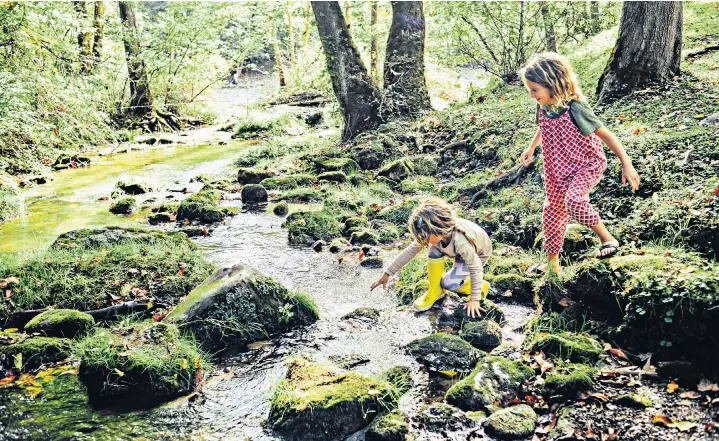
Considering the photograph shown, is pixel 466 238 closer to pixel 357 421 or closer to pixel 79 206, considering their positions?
pixel 357 421

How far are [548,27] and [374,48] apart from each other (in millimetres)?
5379

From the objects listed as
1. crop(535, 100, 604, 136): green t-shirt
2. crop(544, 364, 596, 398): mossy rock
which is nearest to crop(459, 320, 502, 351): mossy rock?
crop(544, 364, 596, 398): mossy rock

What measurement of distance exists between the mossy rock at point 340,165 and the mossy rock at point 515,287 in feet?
22.7

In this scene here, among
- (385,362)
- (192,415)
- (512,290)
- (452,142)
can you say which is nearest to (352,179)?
(452,142)

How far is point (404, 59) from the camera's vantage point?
14539 mm

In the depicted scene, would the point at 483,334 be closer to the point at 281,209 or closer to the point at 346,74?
the point at 281,209

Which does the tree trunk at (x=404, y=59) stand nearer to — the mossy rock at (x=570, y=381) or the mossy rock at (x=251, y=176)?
the mossy rock at (x=251, y=176)

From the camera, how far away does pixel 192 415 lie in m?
4.13

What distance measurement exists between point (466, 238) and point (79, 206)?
865 cm

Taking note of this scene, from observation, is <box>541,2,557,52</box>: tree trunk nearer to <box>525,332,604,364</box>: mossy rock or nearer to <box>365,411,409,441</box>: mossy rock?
<box>525,332,604,364</box>: mossy rock

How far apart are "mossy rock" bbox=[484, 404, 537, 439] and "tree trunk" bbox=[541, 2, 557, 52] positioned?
40.6 feet

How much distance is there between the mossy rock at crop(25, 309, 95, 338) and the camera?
213 inches

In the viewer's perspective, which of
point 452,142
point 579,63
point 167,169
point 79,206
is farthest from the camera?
point 167,169

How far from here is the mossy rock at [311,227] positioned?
838cm
